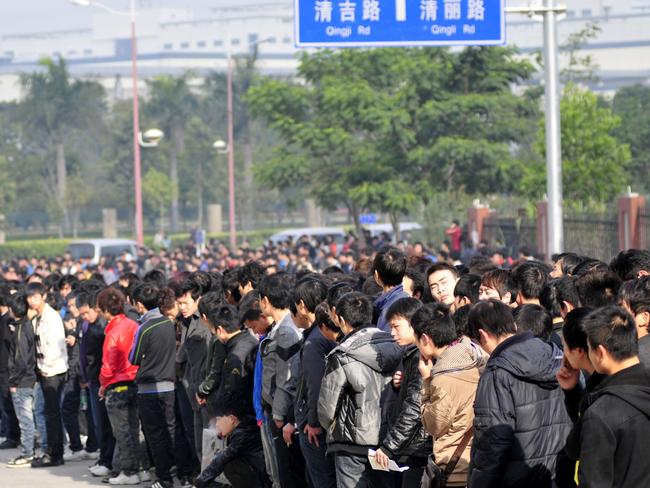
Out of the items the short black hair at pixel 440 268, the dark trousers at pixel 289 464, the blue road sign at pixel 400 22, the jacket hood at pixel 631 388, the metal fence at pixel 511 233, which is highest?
the blue road sign at pixel 400 22

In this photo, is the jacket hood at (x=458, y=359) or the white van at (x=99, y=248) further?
the white van at (x=99, y=248)

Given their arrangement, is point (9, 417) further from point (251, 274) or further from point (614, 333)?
point (614, 333)

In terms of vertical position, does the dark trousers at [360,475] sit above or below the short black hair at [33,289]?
below

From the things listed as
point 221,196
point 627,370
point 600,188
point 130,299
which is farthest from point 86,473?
point 221,196

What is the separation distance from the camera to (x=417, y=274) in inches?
328

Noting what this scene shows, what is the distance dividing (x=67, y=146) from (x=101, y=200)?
4057 mm

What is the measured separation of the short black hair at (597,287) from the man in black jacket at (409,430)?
2.75 ft

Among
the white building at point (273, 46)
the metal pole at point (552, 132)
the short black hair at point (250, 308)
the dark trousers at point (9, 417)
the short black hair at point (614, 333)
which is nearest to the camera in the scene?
the short black hair at point (614, 333)

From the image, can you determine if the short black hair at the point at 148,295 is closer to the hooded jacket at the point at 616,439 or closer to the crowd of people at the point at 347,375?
the crowd of people at the point at 347,375

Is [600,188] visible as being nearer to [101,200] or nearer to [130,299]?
[130,299]

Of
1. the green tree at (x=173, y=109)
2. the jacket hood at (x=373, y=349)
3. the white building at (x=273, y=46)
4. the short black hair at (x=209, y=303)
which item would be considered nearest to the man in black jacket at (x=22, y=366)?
Result: the short black hair at (x=209, y=303)

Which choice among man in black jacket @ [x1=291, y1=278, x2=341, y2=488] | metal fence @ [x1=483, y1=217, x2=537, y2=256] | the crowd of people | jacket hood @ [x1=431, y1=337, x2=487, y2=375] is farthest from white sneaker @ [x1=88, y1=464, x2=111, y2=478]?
metal fence @ [x1=483, y1=217, x2=537, y2=256]

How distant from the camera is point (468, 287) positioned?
7398 mm

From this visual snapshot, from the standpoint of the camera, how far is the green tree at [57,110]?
68.6 metres
